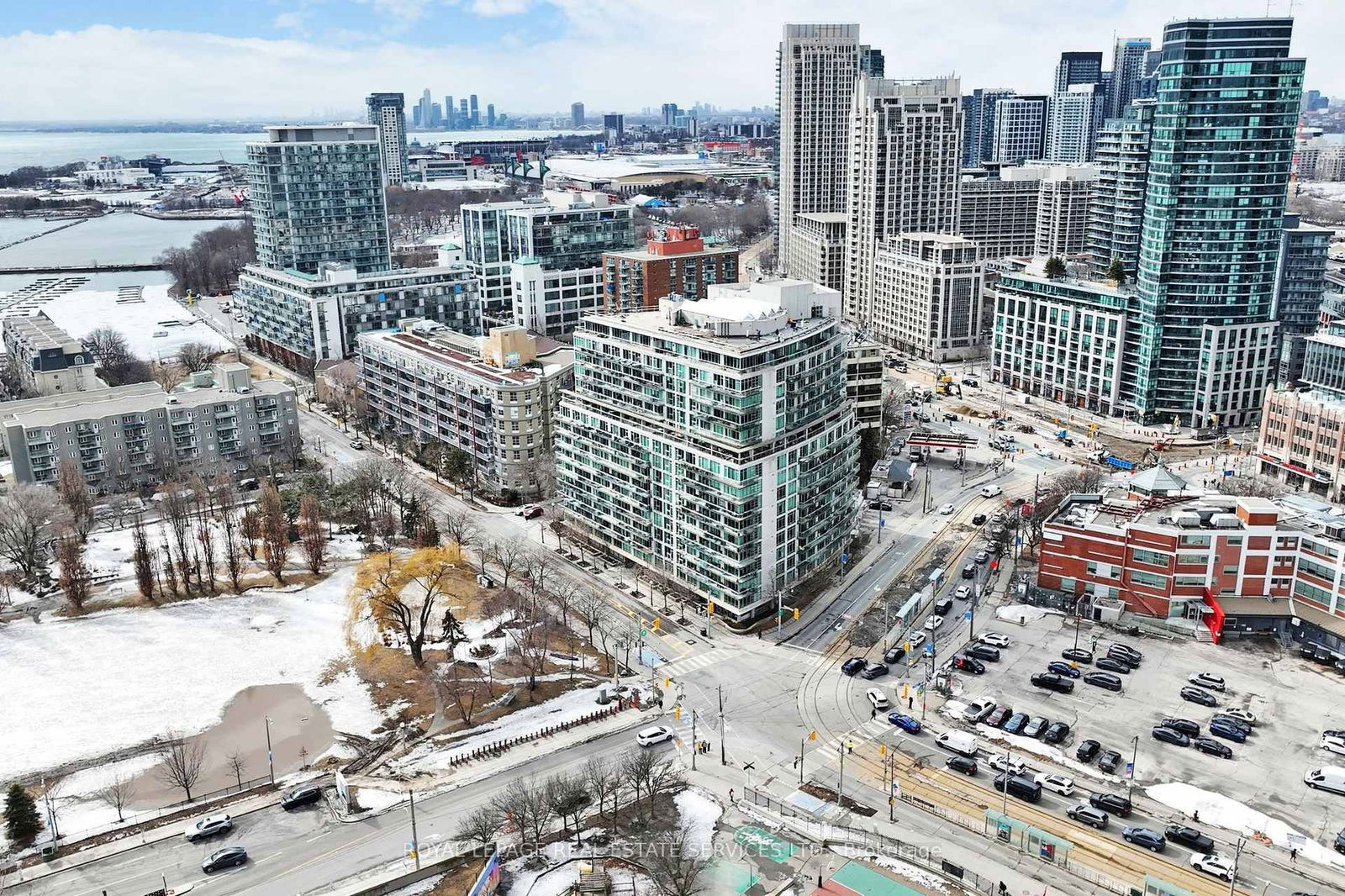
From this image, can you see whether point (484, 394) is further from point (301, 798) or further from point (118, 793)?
point (118, 793)

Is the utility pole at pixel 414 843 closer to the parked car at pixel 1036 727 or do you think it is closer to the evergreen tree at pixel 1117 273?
the parked car at pixel 1036 727

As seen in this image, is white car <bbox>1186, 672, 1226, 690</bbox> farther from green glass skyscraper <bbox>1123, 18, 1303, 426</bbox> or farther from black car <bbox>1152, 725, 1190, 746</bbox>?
green glass skyscraper <bbox>1123, 18, 1303, 426</bbox>

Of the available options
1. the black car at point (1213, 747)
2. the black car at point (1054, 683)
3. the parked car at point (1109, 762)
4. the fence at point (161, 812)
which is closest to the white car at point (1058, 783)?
the parked car at point (1109, 762)

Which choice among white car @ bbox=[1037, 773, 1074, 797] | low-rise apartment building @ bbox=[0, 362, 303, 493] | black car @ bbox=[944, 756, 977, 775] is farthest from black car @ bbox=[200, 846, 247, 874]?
low-rise apartment building @ bbox=[0, 362, 303, 493]

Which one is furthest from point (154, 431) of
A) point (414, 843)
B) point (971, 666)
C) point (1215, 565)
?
point (1215, 565)

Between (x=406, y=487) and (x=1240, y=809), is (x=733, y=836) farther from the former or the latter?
(x=406, y=487)

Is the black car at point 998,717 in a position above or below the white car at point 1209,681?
below

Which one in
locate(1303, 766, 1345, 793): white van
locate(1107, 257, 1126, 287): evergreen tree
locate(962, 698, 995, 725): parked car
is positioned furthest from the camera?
locate(1107, 257, 1126, 287): evergreen tree
